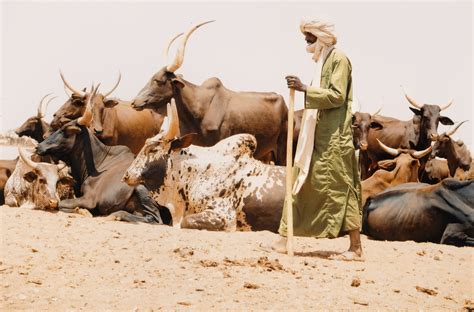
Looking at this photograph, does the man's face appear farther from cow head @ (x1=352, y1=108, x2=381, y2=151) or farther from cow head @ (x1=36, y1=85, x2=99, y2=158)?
cow head @ (x1=352, y1=108, x2=381, y2=151)

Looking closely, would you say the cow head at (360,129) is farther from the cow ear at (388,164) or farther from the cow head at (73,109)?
the cow head at (73,109)

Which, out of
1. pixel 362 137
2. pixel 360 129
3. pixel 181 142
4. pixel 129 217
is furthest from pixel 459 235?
pixel 360 129

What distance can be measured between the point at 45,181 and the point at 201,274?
4.46 metres

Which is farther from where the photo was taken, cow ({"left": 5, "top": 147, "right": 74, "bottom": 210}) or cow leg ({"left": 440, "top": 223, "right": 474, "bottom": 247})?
cow ({"left": 5, "top": 147, "right": 74, "bottom": 210})

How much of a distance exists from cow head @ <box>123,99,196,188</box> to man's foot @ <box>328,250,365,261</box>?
2613 millimetres

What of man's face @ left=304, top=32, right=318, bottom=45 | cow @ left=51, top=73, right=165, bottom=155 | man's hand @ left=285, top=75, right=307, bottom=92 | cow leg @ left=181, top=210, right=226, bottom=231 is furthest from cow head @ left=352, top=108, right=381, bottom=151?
man's hand @ left=285, top=75, right=307, bottom=92

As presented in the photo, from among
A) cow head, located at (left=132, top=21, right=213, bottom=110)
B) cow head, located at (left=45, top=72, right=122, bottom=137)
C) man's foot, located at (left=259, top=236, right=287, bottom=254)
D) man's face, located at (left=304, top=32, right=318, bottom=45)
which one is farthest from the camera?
cow head, located at (left=45, top=72, right=122, bottom=137)

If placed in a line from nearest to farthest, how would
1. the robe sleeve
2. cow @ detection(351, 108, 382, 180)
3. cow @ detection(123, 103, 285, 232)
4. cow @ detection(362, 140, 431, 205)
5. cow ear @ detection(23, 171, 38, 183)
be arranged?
1. the robe sleeve
2. cow @ detection(123, 103, 285, 232)
3. cow ear @ detection(23, 171, 38, 183)
4. cow @ detection(362, 140, 431, 205)
5. cow @ detection(351, 108, 382, 180)

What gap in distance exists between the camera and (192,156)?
29.5 ft

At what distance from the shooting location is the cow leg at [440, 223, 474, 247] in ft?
28.2

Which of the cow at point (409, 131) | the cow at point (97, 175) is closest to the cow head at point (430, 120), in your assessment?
the cow at point (409, 131)

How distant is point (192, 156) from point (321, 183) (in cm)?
237

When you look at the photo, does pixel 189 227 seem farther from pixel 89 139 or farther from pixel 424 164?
pixel 424 164

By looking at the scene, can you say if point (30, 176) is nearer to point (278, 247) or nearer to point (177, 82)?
point (177, 82)
